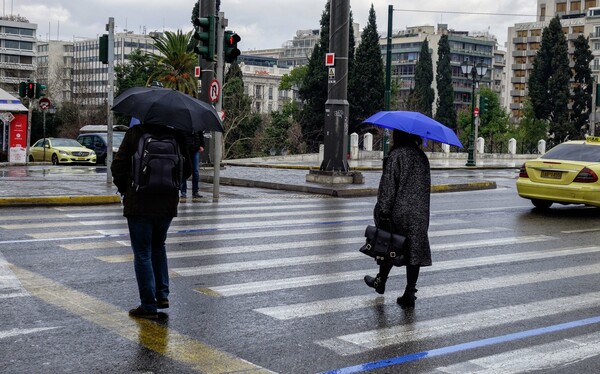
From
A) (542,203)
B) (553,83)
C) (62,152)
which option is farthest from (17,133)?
(553,83)

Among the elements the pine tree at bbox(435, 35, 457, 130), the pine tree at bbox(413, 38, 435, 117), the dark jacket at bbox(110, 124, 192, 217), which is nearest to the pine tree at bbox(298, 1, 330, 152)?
the pine tree at bbox(435, 35, 457, 130)

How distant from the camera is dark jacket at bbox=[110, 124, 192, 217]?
6.77 metres

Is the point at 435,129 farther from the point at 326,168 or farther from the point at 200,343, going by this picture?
the point at 326,168

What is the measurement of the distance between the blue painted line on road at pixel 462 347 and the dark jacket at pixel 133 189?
2.01 m

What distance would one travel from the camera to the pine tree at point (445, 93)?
10619 centimetres

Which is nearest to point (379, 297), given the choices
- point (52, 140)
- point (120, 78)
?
point (52, 140)

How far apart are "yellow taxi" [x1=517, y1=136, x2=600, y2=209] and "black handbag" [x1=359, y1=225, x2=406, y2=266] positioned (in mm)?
9328

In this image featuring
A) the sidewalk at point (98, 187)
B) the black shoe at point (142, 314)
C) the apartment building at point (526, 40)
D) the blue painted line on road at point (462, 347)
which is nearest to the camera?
the blue painted line on road at point (462, 347)

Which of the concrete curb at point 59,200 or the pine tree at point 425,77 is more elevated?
the pine tree at point 425,77

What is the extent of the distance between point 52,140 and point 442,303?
33.0m

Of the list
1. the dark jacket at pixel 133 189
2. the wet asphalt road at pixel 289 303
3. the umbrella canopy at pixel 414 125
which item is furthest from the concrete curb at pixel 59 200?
the umbrella canopy at pixel 414 125

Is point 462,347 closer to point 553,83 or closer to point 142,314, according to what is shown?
point 142,314

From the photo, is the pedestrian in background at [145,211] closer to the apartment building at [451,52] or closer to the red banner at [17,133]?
the red banner at [17,133]

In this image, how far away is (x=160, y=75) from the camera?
4109 cm
